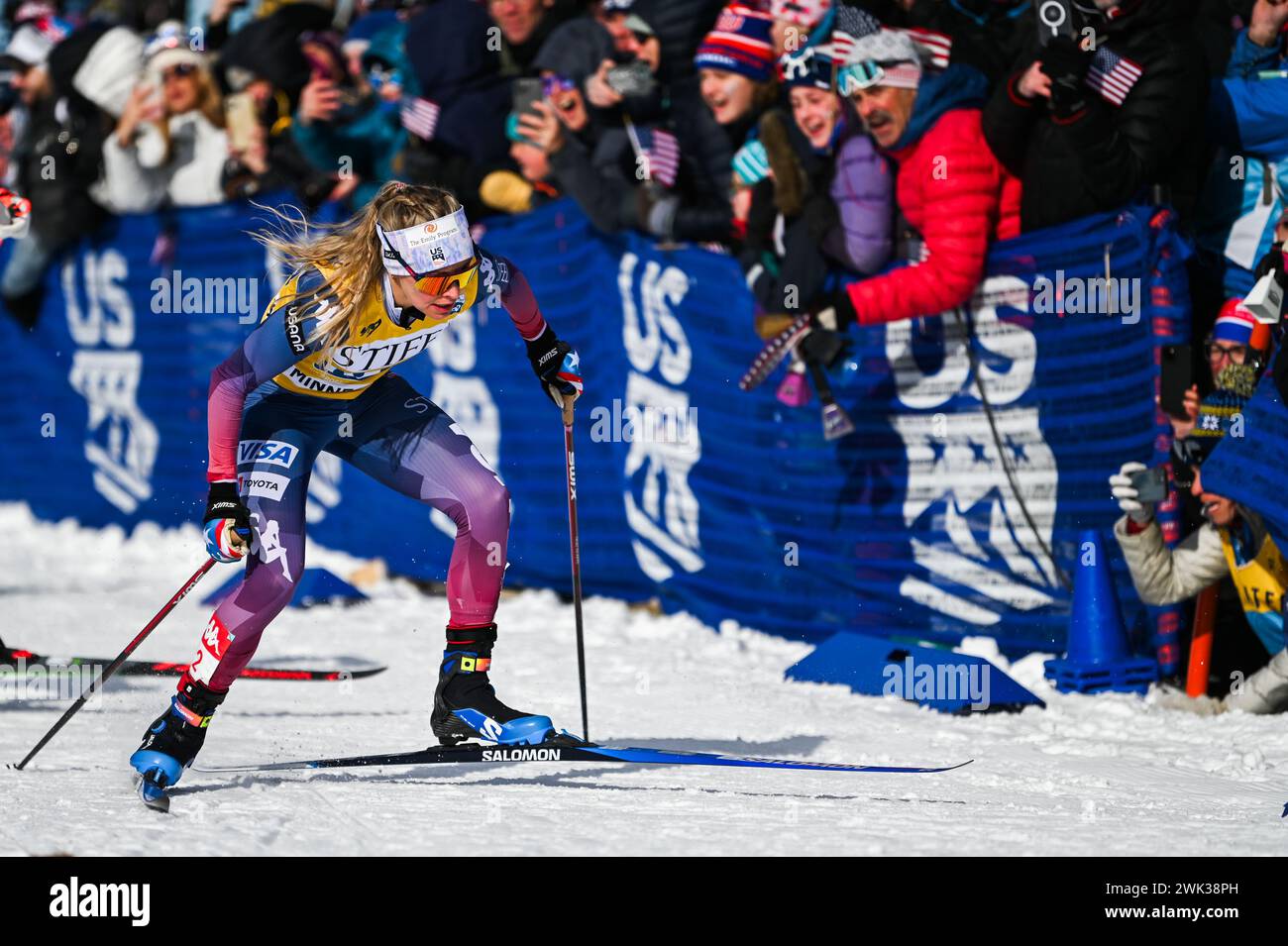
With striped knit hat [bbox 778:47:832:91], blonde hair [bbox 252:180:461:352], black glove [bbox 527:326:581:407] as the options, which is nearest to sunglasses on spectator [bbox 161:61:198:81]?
striped knit hat [bbox 778:47:832:91]

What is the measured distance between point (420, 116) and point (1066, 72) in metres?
4.37

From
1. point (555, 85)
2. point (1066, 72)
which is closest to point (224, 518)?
point (1066, 72)

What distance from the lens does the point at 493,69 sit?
986cm

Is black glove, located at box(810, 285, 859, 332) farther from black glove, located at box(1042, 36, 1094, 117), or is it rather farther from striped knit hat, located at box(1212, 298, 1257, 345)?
striped knit hat, located at box(1212, 298, 1257, 345)

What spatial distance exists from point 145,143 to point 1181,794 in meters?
9.44

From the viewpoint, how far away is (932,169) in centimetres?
721

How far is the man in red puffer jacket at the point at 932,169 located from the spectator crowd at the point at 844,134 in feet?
0.03

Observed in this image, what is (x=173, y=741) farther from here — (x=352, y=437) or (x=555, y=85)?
(x=555, y=85)

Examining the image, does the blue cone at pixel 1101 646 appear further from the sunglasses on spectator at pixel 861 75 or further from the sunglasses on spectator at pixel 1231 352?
the sunglasses on spectator at pixel 861 75

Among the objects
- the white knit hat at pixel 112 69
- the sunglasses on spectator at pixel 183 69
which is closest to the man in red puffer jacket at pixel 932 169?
the sunglasses on spectator at pixel 183 69

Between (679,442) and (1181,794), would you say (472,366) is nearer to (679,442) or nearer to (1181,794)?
(679,442)

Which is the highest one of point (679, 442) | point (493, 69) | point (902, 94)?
point (493, 69)

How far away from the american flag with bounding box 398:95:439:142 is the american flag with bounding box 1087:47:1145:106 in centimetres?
425
